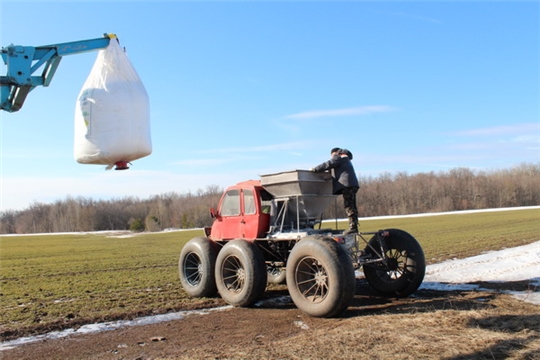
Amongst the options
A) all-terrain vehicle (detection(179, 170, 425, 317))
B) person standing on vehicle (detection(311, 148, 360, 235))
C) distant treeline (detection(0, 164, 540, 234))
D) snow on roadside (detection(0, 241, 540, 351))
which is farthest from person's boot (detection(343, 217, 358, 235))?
distant treeline (detection(0, 164, 540, 234))

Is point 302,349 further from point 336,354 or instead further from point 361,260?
point 361,260

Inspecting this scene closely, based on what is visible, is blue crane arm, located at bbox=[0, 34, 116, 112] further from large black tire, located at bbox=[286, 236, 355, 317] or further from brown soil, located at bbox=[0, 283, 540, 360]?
large black tire, located at bbox=[286, 236, 355, 317]

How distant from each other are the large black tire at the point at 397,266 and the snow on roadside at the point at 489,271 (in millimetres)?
1228

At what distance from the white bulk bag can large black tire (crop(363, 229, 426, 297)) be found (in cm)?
561

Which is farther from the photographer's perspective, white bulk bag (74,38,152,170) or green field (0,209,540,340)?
green field (0,209,540,340)

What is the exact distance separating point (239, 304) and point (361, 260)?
258cm

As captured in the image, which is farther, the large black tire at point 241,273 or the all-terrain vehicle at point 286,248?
the large black tire at point 241,273

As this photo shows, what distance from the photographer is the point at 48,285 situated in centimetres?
1361

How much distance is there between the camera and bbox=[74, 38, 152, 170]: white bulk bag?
19.7 feet

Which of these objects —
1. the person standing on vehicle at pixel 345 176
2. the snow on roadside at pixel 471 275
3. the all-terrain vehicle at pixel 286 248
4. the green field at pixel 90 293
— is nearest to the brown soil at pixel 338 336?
the snow on roadside at pixel 471 275

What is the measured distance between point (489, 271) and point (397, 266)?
4.12 m

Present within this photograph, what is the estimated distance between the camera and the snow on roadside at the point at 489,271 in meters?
10.6

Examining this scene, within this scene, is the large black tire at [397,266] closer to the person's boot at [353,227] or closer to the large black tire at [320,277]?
the person's boot at [353,227]

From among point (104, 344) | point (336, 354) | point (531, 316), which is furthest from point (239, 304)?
point (531, 316)
